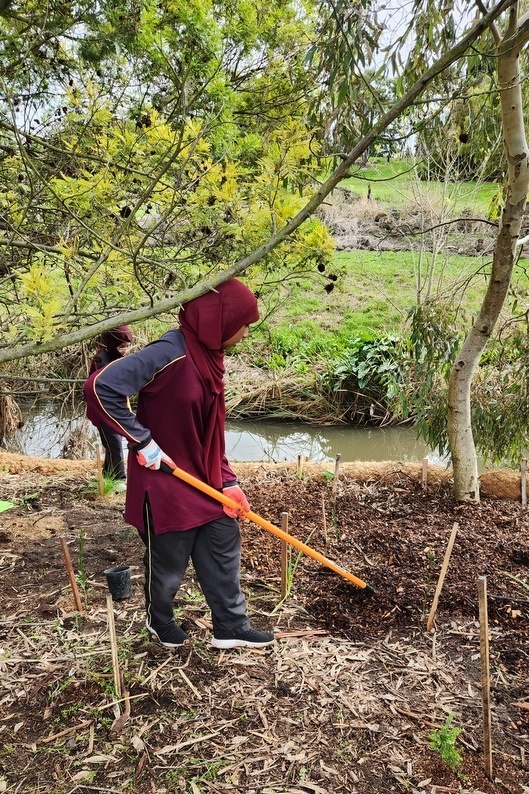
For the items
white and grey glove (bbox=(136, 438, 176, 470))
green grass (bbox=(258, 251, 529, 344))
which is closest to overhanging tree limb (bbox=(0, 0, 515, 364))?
white and grey glove (bbox=(136, 438, 176, 470))

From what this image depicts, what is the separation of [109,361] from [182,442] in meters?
2.54

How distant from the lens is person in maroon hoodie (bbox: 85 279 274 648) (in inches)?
94.4

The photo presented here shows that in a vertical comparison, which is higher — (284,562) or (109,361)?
(109,361)

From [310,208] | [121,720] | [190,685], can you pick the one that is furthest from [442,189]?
[121,720]

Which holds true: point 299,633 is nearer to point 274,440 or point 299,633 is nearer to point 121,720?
point 121,720

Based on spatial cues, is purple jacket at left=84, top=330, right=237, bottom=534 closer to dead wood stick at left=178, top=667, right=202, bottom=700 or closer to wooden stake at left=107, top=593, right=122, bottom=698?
wooden stake at left=107, top=593, right=122, bottom=698

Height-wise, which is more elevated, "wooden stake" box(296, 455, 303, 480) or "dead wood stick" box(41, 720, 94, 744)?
"wooden stake" box(296, 455, 303, 480)

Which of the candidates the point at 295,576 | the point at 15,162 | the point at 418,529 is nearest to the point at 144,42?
the point at 15,162

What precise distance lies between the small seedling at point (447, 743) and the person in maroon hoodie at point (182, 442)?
0.93 metres

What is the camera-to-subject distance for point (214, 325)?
8.13 ft

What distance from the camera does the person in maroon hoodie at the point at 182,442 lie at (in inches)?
94.4

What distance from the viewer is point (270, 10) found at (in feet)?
8.71

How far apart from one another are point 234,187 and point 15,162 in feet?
4.88

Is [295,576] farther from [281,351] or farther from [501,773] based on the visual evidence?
[281,351]
